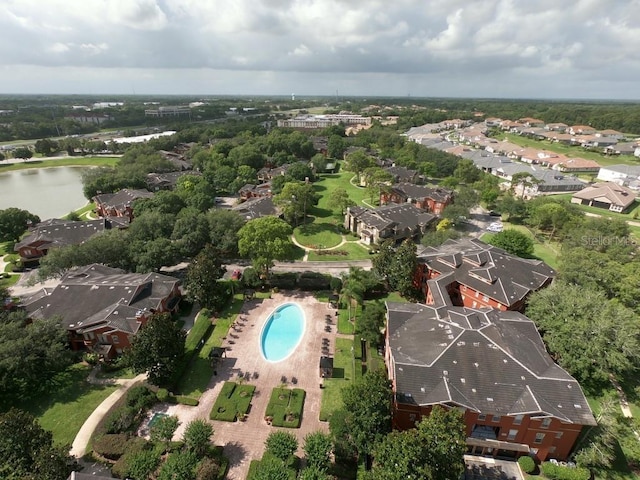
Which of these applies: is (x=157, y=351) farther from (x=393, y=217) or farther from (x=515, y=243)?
(x=515, y=243)

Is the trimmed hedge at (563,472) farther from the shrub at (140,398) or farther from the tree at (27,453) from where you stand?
the tree at (27,453)

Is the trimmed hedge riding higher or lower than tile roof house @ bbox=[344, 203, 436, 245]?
lower

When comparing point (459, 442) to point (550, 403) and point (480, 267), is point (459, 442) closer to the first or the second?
point (550, 403)

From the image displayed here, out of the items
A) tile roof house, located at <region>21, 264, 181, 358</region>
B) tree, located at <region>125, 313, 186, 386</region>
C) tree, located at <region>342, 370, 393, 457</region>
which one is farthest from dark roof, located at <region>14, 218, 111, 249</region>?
tree, located at <region>342, 370, 393, 457</region>

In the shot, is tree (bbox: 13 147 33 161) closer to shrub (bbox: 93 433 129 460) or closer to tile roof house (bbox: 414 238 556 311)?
shrub (bbox: 93 433 129 460)

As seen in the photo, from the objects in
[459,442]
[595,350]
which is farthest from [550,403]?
[459,442]
